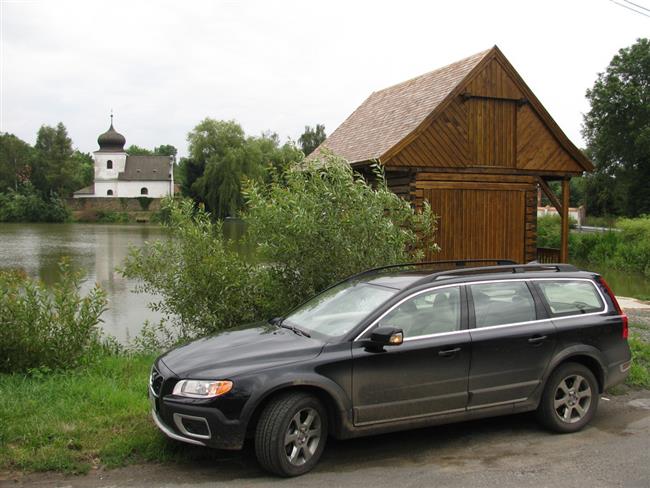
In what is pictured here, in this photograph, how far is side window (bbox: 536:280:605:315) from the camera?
684cm

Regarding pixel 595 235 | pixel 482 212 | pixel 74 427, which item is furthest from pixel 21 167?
pixel 74 427

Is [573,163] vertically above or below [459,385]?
above

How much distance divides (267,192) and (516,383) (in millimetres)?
5373

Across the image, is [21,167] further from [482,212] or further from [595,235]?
[482,212]

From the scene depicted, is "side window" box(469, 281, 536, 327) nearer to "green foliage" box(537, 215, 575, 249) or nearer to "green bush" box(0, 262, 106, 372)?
"green bush" box(0, 262, 106, 372)

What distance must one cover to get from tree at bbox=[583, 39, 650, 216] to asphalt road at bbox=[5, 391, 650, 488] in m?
53.9

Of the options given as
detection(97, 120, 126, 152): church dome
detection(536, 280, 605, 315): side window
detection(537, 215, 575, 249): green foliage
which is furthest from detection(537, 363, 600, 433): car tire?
detection(97, 120, 126, 152): church dome

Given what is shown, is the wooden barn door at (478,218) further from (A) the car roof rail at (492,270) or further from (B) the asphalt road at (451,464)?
(B) the asphalt road at (451,464)

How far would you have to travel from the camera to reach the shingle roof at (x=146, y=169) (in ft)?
375

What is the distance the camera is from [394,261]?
32.9 ft

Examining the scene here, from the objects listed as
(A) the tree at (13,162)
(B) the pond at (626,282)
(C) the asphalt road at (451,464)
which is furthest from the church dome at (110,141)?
(C) the asphalt road at (451,464)

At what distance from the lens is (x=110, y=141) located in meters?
118

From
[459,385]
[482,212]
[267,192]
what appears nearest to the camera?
[459,385]

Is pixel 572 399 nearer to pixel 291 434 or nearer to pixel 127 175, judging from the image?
pixel 291 434
